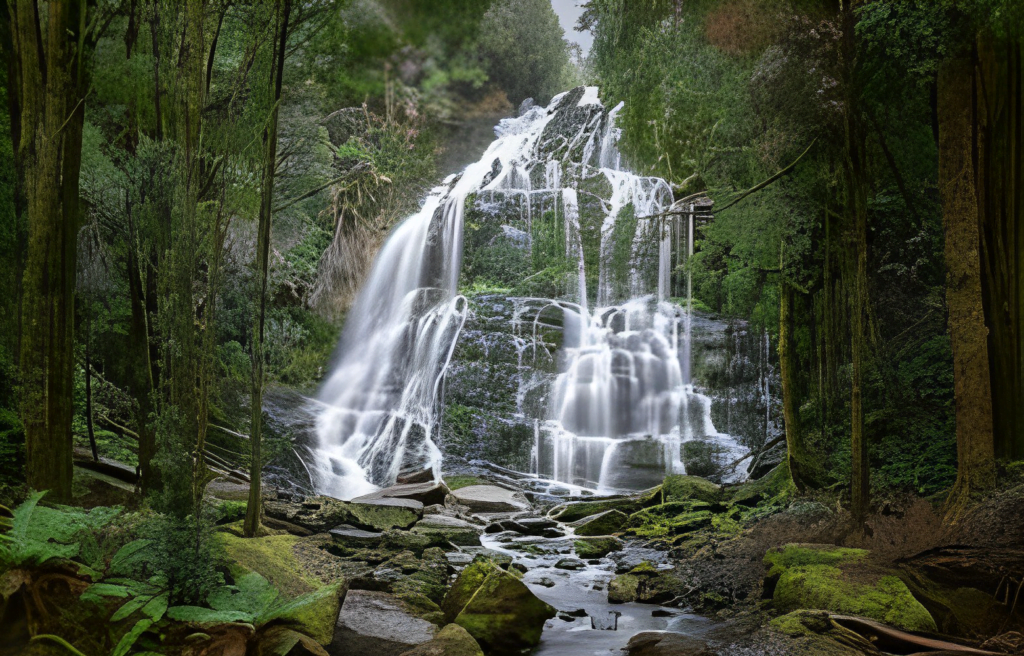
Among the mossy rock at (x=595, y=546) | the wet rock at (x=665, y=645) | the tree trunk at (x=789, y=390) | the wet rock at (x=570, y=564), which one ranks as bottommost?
the wet rock at (x=665, y=645)

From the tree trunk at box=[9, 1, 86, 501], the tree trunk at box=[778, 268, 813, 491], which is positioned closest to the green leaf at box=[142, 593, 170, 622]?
the tree trunk at box=[9, 1, 86, 501]

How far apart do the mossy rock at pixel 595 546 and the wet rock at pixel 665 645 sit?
81 centimetres

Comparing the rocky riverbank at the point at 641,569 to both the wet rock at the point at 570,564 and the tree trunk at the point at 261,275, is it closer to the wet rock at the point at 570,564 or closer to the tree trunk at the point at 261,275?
the wet rock at the point at 570,564

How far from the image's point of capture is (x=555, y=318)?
5.39 meters

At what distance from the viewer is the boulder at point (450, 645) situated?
3.64 metres

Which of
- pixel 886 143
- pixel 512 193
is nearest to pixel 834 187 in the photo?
pixel 886 143

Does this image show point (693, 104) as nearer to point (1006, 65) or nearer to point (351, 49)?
point (1006, 65)

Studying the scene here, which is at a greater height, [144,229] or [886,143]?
[886,143]

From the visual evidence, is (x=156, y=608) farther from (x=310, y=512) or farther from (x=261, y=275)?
(x=261, y=275)

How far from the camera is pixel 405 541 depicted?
4.57 meters

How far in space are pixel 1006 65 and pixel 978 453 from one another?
89.3 inches

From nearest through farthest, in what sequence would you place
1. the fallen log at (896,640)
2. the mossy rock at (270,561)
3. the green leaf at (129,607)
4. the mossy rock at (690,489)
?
the green leaf at (129,607) < the fallen log at (896,640) < the mossy rock at (270,561) < the mossy rock at (690,489)

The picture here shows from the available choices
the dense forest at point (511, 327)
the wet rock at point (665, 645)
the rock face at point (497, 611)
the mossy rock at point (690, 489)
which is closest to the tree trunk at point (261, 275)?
the dense forest at point (511, 327)

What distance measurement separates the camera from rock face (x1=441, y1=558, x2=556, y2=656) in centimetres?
382
